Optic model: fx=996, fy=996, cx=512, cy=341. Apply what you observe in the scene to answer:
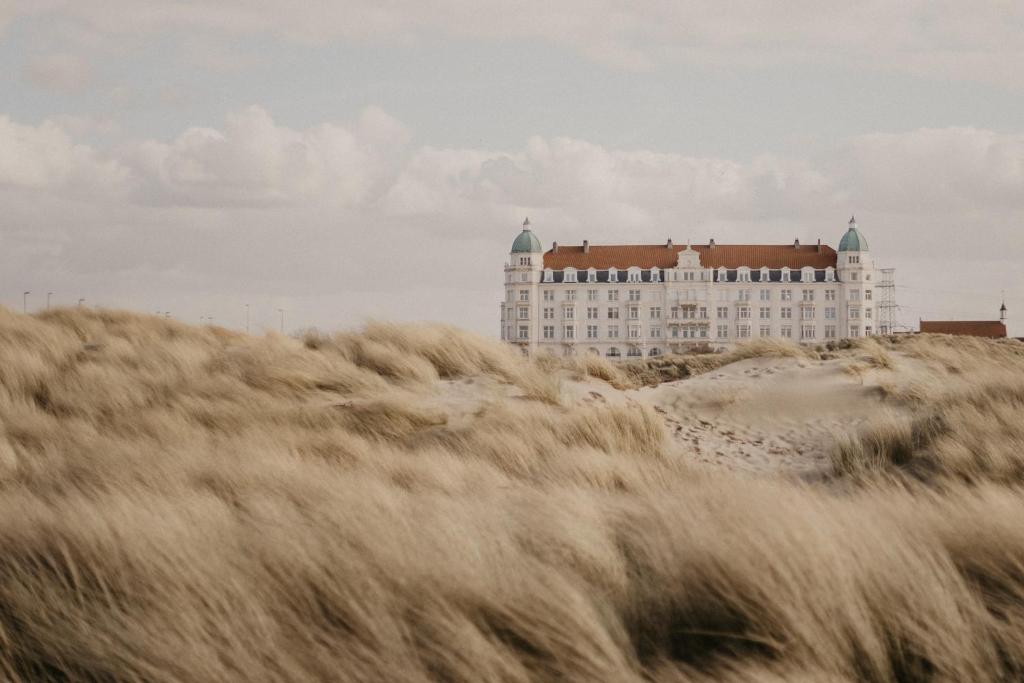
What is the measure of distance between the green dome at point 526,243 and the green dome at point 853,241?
95.7 feet

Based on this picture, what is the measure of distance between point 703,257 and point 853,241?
14197 mm

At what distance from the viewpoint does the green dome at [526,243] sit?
96.8 m

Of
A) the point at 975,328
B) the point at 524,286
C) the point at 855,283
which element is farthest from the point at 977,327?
the point at 524,286

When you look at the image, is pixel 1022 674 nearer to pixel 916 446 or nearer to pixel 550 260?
pixel 916 446

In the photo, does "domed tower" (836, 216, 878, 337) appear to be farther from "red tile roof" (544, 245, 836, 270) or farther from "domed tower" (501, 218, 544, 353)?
"domed tower" (501, 218, 544, 353)

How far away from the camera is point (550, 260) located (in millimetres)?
97188

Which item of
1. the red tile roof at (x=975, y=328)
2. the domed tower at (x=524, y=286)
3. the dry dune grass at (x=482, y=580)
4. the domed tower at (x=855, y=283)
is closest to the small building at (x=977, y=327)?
the red tile roof at (x=975, y=328)

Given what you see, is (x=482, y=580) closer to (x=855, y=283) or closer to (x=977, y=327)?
(x=977, y=327)

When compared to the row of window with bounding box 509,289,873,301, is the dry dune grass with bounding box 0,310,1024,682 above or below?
below

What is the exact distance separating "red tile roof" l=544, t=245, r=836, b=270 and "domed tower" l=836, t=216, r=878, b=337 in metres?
1.77

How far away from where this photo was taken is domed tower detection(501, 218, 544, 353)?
95.6m

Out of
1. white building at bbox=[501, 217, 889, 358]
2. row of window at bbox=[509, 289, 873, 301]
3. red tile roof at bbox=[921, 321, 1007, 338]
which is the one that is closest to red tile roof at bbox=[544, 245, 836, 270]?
white building at bbox=[501, 217, 889, 358]

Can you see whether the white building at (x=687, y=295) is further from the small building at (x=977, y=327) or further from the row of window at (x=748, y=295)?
the small building at (x=977, y=327)

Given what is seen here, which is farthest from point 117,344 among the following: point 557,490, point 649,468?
point 557,490
